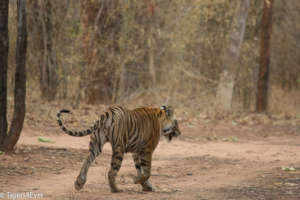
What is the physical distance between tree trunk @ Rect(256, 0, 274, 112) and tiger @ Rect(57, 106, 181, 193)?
45.3 feet

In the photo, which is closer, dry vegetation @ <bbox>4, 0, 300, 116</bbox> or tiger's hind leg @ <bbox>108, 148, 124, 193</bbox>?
tiger's hind leg @ <bbox>108, 148, 124, 193</bbox>

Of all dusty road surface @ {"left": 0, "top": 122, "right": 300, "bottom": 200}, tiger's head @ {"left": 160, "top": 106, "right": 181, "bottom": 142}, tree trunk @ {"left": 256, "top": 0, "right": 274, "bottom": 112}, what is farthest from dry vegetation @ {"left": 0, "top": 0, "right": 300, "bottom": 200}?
tiger's head @ {"left": 160, "top": 106, "right": 181, "bottom": 142}

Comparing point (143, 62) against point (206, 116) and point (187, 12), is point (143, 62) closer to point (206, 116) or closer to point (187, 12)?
point (187, 12)

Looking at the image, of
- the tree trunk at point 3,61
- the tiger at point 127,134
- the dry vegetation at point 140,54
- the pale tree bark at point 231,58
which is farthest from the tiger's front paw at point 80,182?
the pale tree bark at point 231,58

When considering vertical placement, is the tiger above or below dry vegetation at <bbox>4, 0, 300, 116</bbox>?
below

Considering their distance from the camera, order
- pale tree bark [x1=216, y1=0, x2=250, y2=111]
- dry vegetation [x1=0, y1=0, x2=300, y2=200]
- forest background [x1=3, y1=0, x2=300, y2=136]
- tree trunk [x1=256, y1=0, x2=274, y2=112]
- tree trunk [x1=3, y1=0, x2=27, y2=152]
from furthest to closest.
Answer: tree trunk [x1=256, y1=0, x2=274, y2=112], pale tree bark [x1=216, y1=0, x2=250, y2=111], forest background [x1=3, y1=0, x2=300, y2=136], tree trunk [x1=3, y1=0, x2=27, y2=152], dry vegetation [x1=0, y1=0, x2=300, y2=200]

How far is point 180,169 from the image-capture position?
33.3 ft

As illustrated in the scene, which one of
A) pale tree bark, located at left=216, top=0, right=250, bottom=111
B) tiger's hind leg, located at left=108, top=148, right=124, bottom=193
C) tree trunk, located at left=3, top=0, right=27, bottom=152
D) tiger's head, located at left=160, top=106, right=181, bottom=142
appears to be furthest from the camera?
pale tree bark, located at left=216, top=0, right=250, bottom=111

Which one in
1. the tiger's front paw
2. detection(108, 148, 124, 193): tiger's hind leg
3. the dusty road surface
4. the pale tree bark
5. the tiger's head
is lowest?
the dusty road surface

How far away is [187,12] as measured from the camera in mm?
22156

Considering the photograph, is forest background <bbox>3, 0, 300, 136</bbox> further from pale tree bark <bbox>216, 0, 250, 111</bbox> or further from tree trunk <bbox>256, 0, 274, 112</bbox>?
A: tree trunk <bbox>256, 0, 274, 112</bbox>

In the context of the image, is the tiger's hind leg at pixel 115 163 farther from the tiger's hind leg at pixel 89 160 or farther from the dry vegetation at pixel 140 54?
the dry vegetation at pixel 140 54

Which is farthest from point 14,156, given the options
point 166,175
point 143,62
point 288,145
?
point 143,62

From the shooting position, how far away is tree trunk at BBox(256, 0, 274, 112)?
2089 cm
